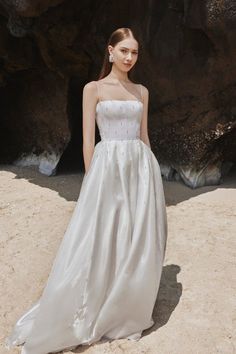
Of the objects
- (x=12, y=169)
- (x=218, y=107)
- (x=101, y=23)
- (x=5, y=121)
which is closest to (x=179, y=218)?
(x=218, y=107)

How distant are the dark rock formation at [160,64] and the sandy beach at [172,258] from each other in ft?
1.45

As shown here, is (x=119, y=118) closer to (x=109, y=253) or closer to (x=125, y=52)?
(x=125, y=52)

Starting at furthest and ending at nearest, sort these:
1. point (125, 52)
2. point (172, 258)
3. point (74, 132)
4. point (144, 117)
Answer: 1. point (74, 132)
2. point (172, 258)
3. point (144, 117)
4. point (125, 52)

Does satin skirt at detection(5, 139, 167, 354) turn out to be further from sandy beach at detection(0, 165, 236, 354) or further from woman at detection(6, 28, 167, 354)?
sandy beach at detection(0, 165, 236, 354)

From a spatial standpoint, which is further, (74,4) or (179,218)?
(74,4)

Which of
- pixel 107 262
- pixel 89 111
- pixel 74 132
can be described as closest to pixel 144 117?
pixel 89 111

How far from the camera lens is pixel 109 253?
90.0 inches

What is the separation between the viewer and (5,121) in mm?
6680

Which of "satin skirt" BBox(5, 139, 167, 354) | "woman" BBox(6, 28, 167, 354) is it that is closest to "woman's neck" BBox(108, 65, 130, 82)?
"woman" BBox(6, 28, 167, 354)

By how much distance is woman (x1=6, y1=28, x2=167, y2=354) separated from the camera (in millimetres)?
2258

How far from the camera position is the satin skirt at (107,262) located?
2.25 metres

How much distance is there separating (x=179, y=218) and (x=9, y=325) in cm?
207

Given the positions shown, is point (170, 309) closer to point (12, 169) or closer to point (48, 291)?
point (48, 291)

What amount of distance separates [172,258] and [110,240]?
4.04 ft
